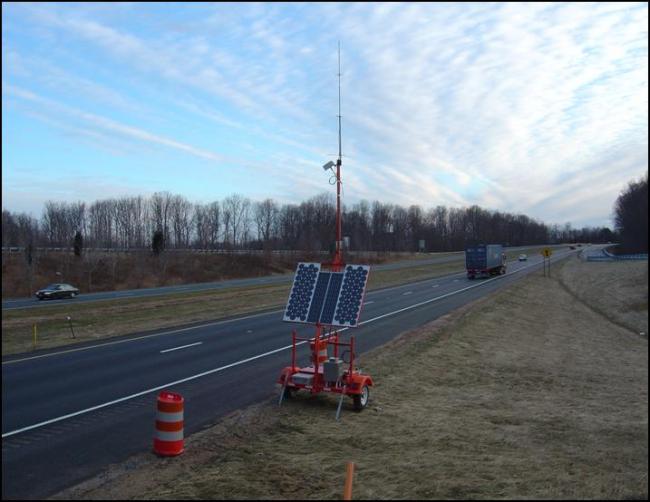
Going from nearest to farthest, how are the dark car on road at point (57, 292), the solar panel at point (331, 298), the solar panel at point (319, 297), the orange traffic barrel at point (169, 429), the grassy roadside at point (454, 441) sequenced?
the grassy roadside at point (454, 441) → the orange traffic barrel at point (169, 429) → the solar panel at point (331, 298) → the solar panel at point (319, 297) → the dark car on road at point (57, 292)

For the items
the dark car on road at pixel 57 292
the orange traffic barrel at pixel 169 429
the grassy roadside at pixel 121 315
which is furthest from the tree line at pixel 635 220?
the dark car on road at pixel 57 292

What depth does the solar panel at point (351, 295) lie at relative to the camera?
35.1 feet

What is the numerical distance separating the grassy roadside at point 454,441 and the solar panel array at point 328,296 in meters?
1.74

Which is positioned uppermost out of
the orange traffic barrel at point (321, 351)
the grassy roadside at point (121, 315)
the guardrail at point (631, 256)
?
the guardrail at point (631, 256)

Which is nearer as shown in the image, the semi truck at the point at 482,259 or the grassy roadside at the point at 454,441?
the grassy roadside at the point at 454,441

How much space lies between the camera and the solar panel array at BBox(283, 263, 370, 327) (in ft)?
35.3

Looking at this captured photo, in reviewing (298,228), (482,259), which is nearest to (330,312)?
(482,259)

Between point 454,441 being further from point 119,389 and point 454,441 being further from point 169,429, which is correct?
point 119,389

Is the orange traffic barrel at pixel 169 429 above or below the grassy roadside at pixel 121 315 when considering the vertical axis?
above

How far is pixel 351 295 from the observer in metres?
10.9

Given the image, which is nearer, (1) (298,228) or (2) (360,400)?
(2) (360,400)

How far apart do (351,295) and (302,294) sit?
3.55ft

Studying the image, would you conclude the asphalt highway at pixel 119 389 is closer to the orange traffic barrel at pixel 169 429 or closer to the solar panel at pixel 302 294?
the orange traffic barrel at pixel 169 429

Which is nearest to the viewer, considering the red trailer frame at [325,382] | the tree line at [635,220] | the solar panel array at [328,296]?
the tree line at [635,220]
